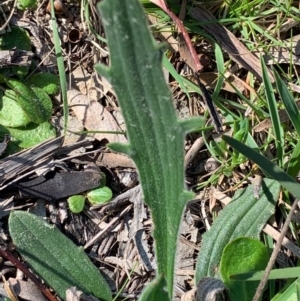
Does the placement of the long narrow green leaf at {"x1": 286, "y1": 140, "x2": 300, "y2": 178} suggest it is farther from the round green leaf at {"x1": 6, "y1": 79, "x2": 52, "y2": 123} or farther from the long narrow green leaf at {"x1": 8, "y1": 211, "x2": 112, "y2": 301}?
the round green leaf at {"x1": 6, "y1": 79, "x2": 52, "y2": 123}

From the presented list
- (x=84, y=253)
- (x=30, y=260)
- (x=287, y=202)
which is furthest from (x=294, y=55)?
(x=30, y=260)

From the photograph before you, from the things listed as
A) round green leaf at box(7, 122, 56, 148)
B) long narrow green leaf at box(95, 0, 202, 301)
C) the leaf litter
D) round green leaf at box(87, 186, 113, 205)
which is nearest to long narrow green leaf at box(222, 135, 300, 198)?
long narrow green leaf at box(95, 0, 202, 301)

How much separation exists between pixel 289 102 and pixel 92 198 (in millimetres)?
862

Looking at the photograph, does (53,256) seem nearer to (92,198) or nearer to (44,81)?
(92,198)

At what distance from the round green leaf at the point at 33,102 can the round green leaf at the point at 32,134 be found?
29 mm

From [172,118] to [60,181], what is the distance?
37.0 inches

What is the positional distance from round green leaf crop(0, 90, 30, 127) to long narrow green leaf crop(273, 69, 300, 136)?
102 cm

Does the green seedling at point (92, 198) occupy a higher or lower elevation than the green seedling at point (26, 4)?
lower

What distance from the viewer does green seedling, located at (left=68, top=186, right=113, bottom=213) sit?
2.19 meters

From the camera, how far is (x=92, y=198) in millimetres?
2213

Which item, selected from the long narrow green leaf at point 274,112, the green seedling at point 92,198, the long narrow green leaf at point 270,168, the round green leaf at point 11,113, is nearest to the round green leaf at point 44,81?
the round green leaf at point 11,113

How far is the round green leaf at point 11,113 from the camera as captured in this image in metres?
2.26

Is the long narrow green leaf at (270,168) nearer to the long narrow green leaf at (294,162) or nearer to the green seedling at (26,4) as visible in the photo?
the long narrow green leaf at (294,162)

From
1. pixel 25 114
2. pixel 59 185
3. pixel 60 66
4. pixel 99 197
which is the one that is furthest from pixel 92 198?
pixel 60 66
